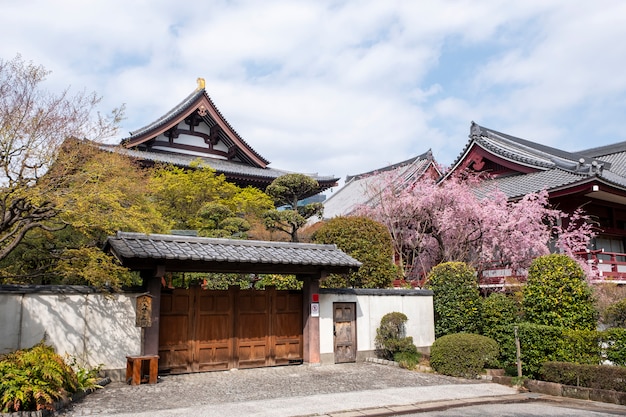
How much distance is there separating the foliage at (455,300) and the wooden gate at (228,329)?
4571 millimetres

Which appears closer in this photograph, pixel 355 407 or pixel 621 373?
pixel 355 407

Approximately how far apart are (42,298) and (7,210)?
6.55ft

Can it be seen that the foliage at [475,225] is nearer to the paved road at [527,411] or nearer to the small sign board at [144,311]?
the paved road at [527,411]

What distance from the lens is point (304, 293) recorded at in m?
14.1

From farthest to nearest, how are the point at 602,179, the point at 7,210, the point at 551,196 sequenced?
the point at 551,196 < the point at 602,179 < the point at 7,210

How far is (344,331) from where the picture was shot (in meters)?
14.3

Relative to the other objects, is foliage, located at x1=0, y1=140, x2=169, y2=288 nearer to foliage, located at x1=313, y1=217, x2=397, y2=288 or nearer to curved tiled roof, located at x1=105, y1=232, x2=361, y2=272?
curved tiled roof, located at x1=105, y1=232, x2=361, y2=272

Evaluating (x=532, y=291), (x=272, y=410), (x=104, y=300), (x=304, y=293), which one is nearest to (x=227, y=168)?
(x=304, y=293)

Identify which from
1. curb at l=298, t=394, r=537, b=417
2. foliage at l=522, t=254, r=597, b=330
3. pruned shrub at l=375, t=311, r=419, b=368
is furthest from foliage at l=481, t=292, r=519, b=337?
curb at l=298, t=394, r=537, b=417

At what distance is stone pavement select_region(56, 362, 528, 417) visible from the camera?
27.9 feet

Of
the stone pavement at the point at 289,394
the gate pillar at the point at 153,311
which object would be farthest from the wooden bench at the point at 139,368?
the gate pillar at the point at 153,311

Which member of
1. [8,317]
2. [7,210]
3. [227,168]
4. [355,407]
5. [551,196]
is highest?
[227,168]

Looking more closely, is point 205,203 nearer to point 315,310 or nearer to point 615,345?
point 315,310

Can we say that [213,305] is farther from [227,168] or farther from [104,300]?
[227,168]
